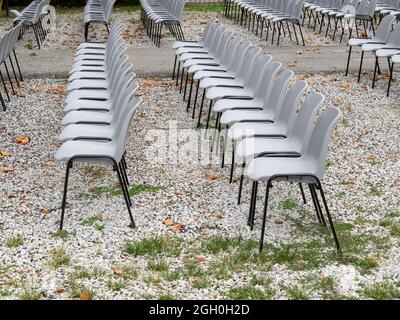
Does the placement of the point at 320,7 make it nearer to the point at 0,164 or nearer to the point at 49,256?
the point at 0,164

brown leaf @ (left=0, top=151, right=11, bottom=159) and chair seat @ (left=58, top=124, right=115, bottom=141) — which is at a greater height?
chair seat @ (left=58, top=124, right=115, bottom=141)

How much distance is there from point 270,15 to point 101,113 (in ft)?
24.9

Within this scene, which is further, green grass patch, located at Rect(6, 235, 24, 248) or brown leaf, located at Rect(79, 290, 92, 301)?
green grass patch, located at Rect(6, 235, 24, 248)

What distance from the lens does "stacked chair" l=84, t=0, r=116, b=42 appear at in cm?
1285

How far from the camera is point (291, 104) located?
5.91 metres

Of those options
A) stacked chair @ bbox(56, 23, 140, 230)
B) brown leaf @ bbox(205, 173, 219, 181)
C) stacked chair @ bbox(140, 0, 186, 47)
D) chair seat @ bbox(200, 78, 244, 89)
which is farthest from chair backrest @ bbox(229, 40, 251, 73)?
stacked chair @ bbox(140, 0, 186, 47)

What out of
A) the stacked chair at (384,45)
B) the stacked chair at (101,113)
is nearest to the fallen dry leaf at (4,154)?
the stacked chair at (101,113)

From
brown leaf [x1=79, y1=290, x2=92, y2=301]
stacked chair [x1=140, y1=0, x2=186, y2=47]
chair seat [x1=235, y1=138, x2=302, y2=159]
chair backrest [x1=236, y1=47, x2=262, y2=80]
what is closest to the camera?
brown leaf [x1=79, y1=290, x2=92, y2=301]

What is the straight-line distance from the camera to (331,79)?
10398 millimetres

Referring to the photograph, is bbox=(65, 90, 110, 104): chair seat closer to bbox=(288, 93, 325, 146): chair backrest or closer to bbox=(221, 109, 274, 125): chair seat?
bbox=(221, 109, 274, 125): chair seat

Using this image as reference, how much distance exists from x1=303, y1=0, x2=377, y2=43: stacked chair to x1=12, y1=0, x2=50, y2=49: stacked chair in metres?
5.56

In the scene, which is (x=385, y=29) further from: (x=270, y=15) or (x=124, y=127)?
(x=124, y=127)

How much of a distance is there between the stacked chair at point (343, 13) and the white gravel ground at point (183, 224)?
5.53m

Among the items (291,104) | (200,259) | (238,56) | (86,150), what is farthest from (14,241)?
(238,56)
